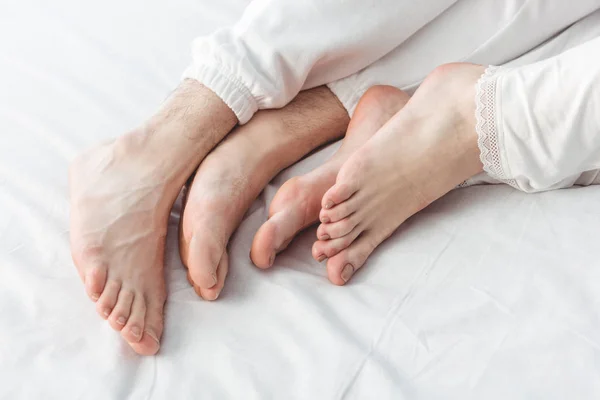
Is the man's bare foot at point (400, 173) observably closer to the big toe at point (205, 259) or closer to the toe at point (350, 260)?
the toe at point (350, 260)

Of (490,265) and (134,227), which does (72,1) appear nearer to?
(134,227)

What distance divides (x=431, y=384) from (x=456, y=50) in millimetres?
479

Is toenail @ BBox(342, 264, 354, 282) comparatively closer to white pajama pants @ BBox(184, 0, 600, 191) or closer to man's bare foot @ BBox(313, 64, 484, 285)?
man's bare foot @ BBox(313, 64, 484, 285)

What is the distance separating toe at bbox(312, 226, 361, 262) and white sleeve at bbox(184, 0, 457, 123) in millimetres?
230

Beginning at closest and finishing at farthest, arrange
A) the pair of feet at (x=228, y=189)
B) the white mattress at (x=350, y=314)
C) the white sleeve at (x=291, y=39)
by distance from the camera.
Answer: the white mattress at (x=350, y=314) < the pair of feet at (x=228, y=189) < the white sleeve at (x=291, y=39)

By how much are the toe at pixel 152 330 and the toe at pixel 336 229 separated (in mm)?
196

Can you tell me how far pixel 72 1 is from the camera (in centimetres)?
123

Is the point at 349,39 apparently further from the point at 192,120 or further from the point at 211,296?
the point at 211,296

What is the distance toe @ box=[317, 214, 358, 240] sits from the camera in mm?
769

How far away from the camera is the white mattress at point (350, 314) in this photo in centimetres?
63

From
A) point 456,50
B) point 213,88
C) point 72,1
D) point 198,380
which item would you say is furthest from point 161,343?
point 72,1

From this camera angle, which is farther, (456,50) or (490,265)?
(456,50)

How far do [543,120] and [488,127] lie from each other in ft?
0.20

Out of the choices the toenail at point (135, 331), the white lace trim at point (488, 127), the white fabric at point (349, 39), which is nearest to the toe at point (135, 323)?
the toenail at point (135, 331)
